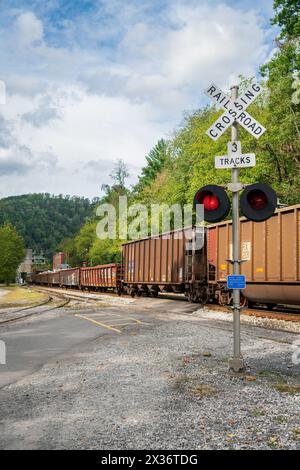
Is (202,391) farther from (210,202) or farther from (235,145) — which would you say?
(235,145)

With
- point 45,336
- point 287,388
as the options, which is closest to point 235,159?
point 287,388

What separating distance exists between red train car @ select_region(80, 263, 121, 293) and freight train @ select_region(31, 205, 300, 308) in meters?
0.12

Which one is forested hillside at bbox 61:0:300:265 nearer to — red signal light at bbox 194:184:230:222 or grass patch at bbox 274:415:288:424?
red signal light at bbox 194:184:230:222

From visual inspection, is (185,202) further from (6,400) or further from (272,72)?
(6,400)

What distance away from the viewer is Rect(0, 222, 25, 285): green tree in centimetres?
10844

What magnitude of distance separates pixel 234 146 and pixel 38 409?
5.09 meters

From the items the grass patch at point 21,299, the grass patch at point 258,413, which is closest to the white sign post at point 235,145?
the grass patch at point 258,413

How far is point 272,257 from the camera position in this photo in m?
16.7

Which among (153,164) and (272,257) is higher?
(153,164)

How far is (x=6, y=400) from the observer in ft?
20.2

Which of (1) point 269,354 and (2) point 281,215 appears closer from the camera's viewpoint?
(1) point 269,354

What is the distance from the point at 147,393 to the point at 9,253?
111m

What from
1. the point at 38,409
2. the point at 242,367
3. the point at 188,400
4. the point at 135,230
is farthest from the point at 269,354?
the point at 135,230

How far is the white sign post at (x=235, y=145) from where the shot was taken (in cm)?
752
